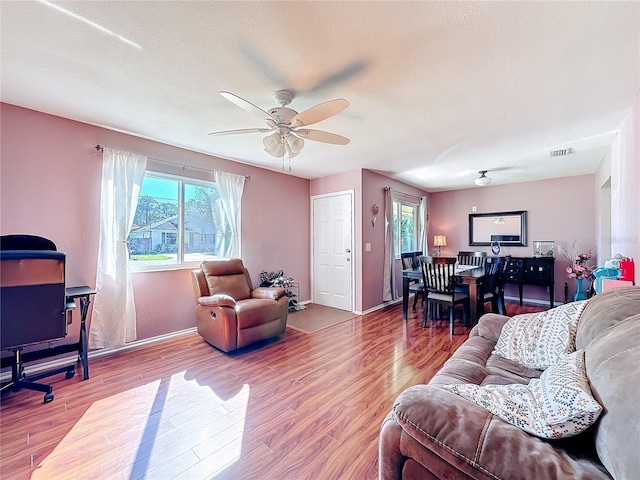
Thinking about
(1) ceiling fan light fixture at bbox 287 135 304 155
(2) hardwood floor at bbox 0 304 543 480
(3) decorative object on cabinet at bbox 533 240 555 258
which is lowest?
(2) hardwood floor at bbox 0 304 543 480

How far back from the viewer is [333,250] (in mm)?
4750

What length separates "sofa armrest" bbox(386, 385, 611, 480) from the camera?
2.45ft

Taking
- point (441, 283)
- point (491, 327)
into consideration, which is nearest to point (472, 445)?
point (491, 327)

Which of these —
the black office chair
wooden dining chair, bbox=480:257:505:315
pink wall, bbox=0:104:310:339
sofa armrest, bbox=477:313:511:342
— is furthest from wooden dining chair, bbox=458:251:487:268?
the black office chair

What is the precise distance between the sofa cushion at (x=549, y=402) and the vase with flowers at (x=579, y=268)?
434 cm

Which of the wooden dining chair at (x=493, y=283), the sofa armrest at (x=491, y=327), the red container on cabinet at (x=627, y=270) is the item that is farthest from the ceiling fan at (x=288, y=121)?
the wooden dining chair at (x=493, y=283)

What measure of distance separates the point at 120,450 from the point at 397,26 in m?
2.88

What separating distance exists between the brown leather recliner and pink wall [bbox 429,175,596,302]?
4.86 meters

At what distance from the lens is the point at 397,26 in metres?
1.47

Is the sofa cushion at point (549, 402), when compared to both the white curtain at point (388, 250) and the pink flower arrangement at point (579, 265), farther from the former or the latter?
the pink flower arrangement at point (579, 265)

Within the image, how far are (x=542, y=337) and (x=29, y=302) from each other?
3461 millimetres

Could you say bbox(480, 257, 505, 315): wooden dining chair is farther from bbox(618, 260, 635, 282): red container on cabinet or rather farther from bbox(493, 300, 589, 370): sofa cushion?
bbox(493, 300, 589, 370): sofa cushion

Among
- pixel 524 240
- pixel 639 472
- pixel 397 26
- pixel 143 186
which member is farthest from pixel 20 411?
pixel 524 240

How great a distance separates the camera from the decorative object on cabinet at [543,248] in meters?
4.99
